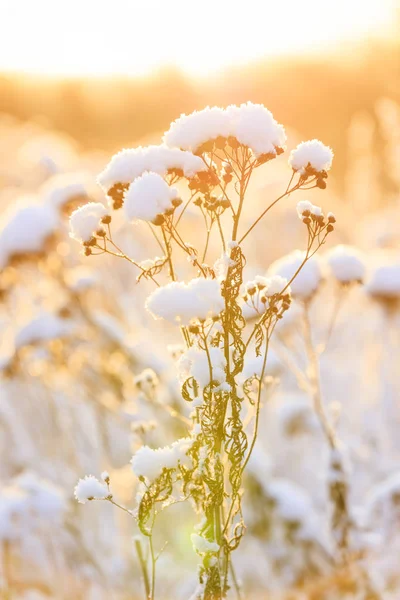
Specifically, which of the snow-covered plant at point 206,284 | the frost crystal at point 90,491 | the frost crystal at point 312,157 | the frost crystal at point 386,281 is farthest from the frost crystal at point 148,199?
the frost crystal at point 386,281

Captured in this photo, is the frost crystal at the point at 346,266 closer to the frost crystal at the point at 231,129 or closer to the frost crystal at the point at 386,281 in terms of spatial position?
the frost crystal at the point at 386,281

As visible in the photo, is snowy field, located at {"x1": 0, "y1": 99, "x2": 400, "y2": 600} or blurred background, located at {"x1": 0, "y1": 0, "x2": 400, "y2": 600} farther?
blurred background, located at {"x1": 0, "y1": 0, "x2": 400, "y2": 600}

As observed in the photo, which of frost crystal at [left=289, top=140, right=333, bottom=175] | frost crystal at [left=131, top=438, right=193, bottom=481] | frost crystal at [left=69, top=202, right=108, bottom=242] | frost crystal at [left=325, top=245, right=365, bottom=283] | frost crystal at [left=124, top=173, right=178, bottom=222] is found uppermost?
frost crystal at [left=325, top=245, right=365, bottom=283]

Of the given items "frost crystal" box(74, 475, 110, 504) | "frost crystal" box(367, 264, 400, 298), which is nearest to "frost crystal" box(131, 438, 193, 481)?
"frost crystal" box(74, 475, 110, 504)

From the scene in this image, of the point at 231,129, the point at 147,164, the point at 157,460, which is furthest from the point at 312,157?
the point at 157,460

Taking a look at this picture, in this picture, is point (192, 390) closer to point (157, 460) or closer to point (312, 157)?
point (157, 460)

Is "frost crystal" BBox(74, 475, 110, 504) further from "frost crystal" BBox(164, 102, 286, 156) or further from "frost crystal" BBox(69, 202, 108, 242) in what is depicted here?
"frost crystal" BBox(164, 102, 286, 156)

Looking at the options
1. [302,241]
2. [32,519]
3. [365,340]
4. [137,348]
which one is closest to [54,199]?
[137,348]
